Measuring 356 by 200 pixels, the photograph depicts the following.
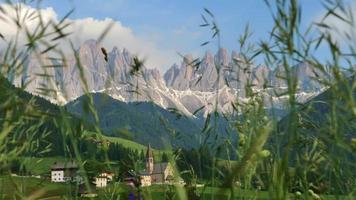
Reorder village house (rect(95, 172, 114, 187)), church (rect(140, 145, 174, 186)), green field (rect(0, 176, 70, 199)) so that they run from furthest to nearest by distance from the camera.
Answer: church (rect(140, 145, 174, 186))
village house (rect(95, 172, 114, 187))
green field (rect(0, 176, 70, 199))

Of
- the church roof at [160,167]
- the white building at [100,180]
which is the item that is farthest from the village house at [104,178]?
the church roof at [160,167]

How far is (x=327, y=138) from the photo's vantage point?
7.47ft

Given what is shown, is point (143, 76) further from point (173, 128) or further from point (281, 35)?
point (281, 35)

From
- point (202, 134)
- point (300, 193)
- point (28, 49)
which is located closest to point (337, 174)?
point (300, 193)

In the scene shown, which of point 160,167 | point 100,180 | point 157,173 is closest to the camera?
point 100,180

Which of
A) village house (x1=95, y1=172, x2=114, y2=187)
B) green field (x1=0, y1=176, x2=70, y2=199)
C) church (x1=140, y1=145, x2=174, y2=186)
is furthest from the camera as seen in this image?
church (x1=140, y1=145, x2=174, y2=186)

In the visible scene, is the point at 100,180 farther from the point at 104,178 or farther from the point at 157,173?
the point at 157,173

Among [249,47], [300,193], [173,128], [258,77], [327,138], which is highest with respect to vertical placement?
[249,47]

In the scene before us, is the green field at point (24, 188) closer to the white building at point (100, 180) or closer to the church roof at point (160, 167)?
the white building at point (100, 180)

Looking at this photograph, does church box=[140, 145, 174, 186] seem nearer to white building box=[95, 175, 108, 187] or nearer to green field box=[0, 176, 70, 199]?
white building box=[95, 175, 108, 187]

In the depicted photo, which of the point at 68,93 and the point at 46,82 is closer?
the point at 46,82

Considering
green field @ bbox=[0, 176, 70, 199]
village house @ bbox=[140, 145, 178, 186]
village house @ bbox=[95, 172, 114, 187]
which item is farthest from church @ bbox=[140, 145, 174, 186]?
green field @ bbox=[0, 176, 70, 199]

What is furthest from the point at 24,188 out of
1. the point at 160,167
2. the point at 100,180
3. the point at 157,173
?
the point at 157,173

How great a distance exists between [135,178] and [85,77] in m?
2.03
